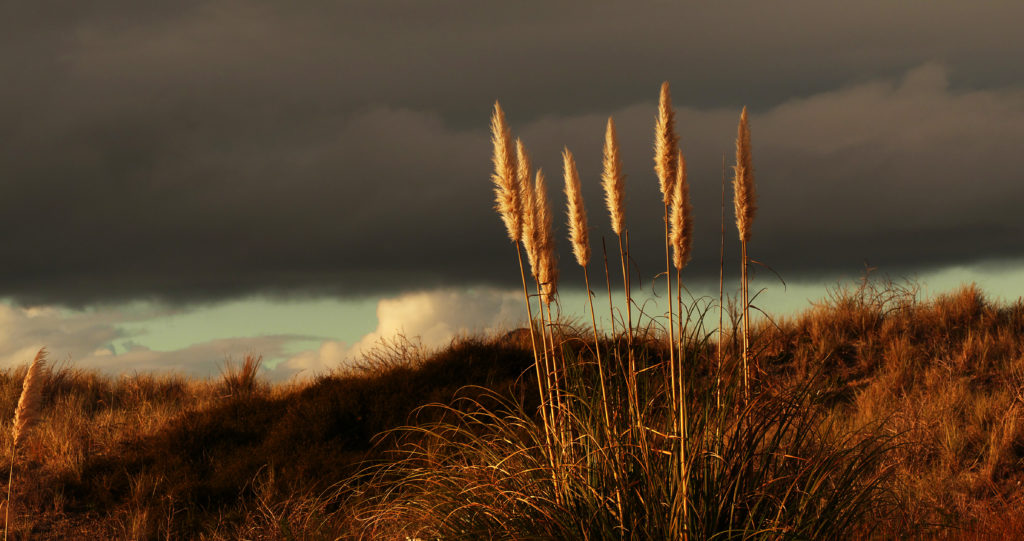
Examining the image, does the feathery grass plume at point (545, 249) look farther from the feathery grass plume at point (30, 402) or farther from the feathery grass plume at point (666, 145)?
the feathery grass plume at point (30, 402)

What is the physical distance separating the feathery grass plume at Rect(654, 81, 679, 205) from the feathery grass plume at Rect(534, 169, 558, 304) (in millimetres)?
567

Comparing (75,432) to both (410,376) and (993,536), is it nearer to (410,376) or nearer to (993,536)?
(410,376)

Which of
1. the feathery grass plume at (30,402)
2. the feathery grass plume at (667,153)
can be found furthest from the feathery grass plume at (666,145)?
the feathery grass plume at (30,402)

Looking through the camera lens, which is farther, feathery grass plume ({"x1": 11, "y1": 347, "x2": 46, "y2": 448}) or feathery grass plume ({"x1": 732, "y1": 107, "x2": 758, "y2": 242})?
feathery grass plume ({"x1": 732, "y1": 107, "x2": 758, "y2": 242})

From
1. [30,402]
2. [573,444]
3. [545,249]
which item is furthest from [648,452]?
[30,402]

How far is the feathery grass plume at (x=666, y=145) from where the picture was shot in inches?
148

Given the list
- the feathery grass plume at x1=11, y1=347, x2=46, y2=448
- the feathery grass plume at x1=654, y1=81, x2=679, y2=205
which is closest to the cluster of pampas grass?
the feathery grass plume at x1=654, y1=81, x2=679, y2=205

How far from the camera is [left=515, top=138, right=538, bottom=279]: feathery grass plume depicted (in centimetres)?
379

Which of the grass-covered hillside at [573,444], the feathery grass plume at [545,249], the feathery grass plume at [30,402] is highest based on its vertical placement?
the feathery grass plume at [545,249]

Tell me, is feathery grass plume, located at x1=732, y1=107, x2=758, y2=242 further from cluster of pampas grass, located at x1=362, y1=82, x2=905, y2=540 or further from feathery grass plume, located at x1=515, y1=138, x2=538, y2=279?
feathery grass plume, located at x1=515, y1=138, x2=538, y2=279

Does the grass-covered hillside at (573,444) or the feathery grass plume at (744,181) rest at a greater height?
the feathery grass plume at (744,181)

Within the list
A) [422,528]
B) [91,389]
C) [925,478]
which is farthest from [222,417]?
[925,478]

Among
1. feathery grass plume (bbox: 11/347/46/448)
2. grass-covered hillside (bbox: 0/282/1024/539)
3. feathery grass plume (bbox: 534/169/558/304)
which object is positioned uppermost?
feathery grass plume (bbox: 534/169/558/304)

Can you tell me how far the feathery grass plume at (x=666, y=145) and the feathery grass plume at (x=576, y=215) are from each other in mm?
395
